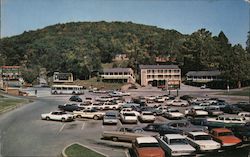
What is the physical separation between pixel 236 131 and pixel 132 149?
6.97 meters

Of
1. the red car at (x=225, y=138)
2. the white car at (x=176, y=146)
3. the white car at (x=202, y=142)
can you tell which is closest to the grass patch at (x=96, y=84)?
the white car at (x=176, y=146)

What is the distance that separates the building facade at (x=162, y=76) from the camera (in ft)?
94.0

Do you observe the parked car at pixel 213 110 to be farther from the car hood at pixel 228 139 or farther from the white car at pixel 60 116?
the white car at pixel 60 116

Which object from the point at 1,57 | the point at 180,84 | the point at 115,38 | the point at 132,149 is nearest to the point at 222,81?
the point at 180,84

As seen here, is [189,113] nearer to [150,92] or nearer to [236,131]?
[150,92]

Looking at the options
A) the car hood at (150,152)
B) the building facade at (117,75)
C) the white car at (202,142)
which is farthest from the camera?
the building facade at (117,75)

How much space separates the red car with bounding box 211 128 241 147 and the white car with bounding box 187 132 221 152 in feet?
1.50

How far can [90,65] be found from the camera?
971 inches

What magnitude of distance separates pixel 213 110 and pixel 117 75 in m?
8.89

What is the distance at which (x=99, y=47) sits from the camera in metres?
33.6

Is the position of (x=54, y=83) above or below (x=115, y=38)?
below

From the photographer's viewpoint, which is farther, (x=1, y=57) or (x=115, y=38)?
(x=115, y=38)

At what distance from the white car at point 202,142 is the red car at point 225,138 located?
1.50 ft

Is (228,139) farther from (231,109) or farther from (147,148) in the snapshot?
(231,109)
